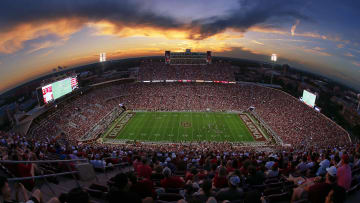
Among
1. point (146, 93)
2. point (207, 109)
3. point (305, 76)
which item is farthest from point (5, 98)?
point (305, 76)

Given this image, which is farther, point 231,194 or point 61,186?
point 61,186

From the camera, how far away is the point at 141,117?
38.3 meters

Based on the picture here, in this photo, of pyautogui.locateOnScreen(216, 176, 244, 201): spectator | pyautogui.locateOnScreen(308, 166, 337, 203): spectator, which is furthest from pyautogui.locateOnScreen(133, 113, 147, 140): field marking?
pyautogui.locateOnScreen(308, 166, 337, 203): spectator

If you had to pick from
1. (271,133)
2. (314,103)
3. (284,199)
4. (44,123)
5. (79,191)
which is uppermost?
(79,191)

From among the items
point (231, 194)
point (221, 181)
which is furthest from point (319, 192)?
point (221, 181)

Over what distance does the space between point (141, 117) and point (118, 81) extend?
19609mm

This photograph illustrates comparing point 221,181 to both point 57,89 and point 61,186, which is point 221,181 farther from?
point 57,89

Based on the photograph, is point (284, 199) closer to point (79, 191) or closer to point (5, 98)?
point (79, 191)

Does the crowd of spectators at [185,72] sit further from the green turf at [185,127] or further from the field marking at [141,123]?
the field marking at [141,123]

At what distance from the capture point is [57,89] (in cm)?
3341

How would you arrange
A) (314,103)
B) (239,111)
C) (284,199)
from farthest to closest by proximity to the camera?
(239,111)
(314,103)
(284,199)

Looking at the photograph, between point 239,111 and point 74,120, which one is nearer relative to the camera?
point 74,120

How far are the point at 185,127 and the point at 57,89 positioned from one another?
73.4ft

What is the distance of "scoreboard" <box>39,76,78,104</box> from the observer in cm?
3038
